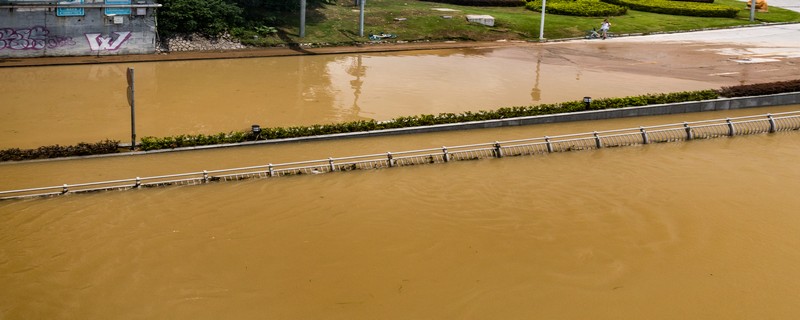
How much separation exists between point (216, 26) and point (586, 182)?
65.8ft

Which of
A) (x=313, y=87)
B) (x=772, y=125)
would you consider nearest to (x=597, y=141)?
(x=772, y=125)

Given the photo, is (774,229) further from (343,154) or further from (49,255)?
(49,255)

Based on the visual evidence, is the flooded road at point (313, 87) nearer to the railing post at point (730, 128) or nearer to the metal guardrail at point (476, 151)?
the metal guardrail at point (476, 151)

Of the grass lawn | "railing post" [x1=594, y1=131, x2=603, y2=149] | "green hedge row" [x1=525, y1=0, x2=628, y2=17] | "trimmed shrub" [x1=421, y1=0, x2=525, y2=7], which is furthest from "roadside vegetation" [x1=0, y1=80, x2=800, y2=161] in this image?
"trimmed shrub" [x1=421, y1=0, x2=525, y2=7]

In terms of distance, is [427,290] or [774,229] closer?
[427,290]

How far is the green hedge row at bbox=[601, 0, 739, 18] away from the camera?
37.7 m

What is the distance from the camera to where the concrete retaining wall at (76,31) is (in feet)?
88.2

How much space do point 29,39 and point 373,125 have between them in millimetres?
16216

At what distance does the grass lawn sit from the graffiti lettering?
4547 millimetres

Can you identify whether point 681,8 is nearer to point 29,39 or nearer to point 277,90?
point 277,90

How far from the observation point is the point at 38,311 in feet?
31.8

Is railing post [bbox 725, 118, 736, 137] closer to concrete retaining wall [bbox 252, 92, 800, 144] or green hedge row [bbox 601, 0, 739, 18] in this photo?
concrete retaining wall [bbox 252, 92, 800, 144]

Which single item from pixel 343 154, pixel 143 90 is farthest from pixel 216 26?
pixel 343 154

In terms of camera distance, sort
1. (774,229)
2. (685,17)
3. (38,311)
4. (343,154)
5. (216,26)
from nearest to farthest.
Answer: (38,311)
(774,229)
(343,154)
(216,26)
(685,17)
